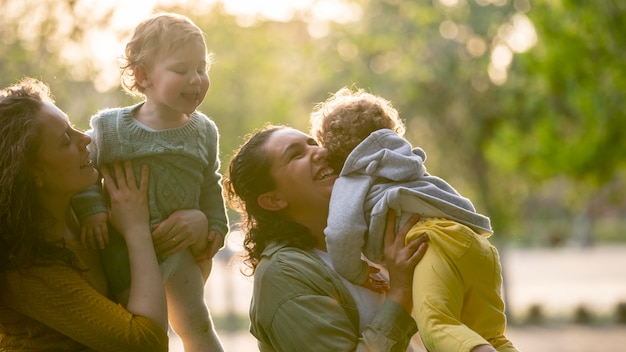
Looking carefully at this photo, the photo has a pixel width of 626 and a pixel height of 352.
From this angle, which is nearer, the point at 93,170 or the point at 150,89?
the point at 93,170

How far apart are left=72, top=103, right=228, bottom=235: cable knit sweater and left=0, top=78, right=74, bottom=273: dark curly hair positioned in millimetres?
232

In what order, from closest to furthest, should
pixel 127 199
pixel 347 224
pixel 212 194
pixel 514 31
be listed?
pixel 347 224, pixel 127 199, pixel 212 194, pixel 514 31

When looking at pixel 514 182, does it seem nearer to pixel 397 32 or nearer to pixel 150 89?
pixel 397 32

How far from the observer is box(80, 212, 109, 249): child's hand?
3.06 metres

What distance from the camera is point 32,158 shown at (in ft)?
9.51

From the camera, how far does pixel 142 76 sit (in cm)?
327

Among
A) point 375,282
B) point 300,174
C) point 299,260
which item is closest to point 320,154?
point 300,174

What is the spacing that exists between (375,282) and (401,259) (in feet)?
0.79

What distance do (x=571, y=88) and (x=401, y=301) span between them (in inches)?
404

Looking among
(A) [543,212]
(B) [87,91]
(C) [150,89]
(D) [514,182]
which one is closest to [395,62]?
(D) [514,182]

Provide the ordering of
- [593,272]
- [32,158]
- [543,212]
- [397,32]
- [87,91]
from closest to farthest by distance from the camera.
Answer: [32,158] < [87,91] < [397,32] < [593,272] < [543,212]

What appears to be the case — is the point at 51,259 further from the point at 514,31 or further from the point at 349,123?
the point at 514,31

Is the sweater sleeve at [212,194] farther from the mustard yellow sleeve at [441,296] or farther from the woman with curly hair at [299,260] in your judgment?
the mustard yellow sleeve at [441,296]

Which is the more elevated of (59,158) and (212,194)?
(212,194)
